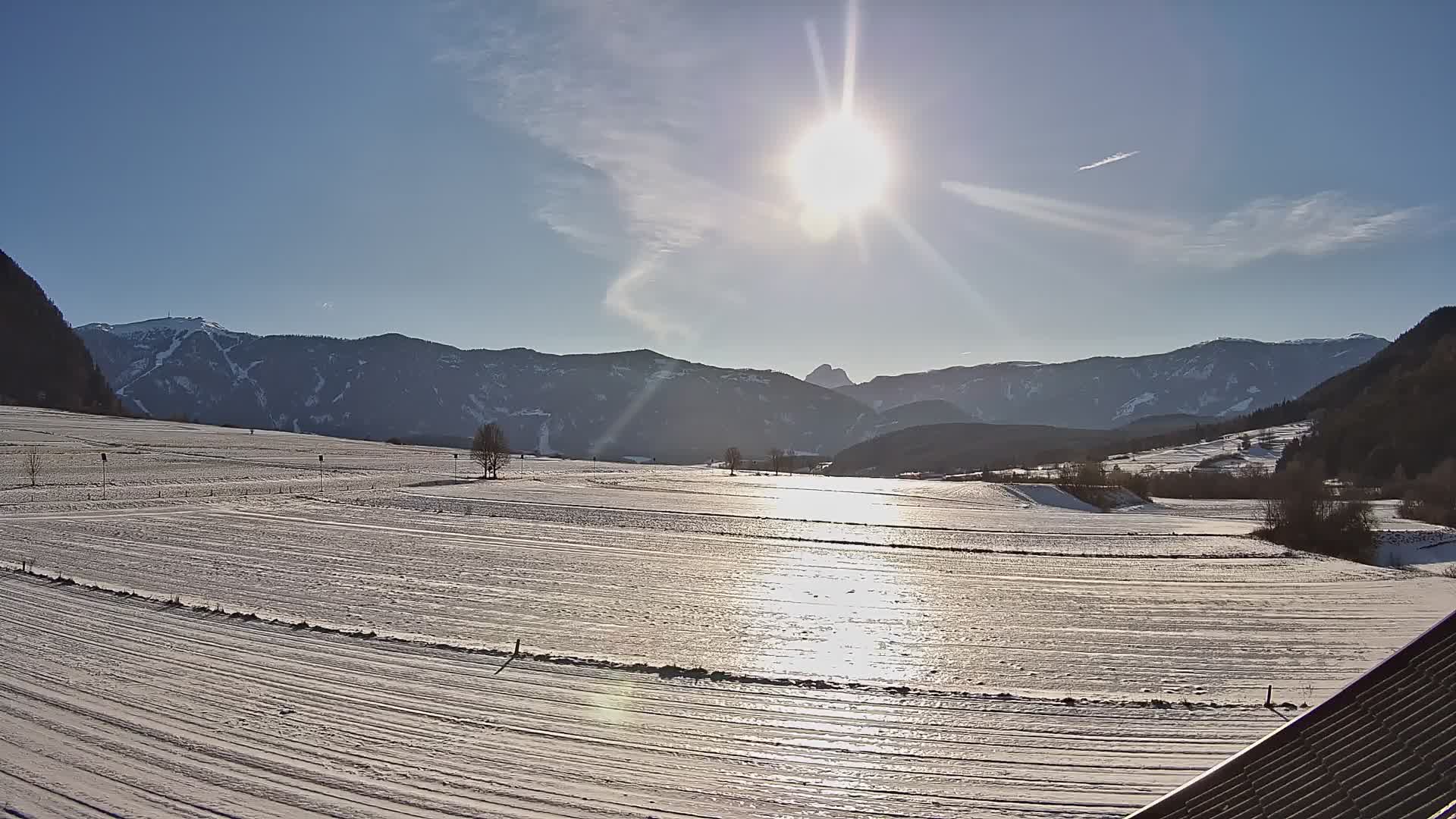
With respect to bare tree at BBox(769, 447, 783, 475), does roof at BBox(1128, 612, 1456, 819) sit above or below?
above

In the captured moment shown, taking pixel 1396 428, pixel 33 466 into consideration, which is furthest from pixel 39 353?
pixel 1396 428

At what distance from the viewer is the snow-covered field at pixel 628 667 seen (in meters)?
9.94

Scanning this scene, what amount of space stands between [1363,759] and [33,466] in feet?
224

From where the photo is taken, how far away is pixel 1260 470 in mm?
119312

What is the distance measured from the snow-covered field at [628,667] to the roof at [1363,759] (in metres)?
6.16

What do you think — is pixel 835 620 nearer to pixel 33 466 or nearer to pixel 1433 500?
pixel 33 466

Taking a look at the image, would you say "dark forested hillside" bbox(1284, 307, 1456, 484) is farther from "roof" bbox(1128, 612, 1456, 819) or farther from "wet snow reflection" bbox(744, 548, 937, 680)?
"roof" bbox(1128, 612, 1456, 819)

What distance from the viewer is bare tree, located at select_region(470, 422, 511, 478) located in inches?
2859

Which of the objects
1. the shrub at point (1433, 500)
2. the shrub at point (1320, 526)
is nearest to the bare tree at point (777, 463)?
the shrub at point (1433, 500)

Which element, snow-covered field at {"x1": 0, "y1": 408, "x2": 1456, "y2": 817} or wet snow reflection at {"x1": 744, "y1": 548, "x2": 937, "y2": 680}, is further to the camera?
wet snow reflection at {"x1": 744, "y1": 548, "x2": 937, "y2": 680}

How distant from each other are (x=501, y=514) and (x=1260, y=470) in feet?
414

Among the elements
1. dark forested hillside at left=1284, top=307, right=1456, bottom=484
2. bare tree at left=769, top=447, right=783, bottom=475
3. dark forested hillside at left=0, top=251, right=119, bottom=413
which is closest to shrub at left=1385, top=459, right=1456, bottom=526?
dark forested hillside at left=1284, top=307, right=1456, bottom=484

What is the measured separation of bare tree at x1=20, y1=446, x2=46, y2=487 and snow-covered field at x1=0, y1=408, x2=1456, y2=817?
1762 cm

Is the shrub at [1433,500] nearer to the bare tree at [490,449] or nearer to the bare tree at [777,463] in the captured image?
the bare tree at [490,449]
